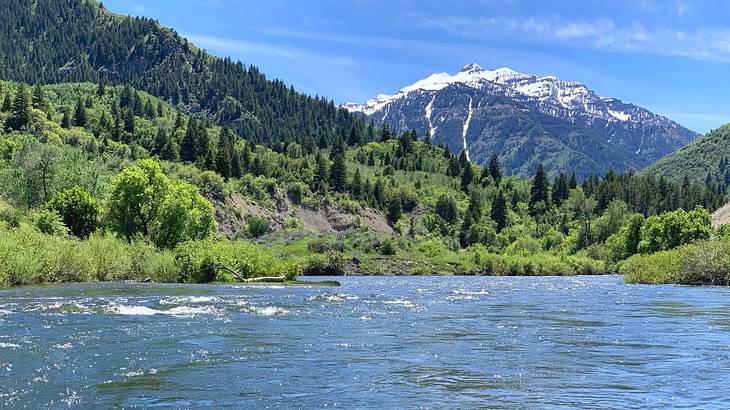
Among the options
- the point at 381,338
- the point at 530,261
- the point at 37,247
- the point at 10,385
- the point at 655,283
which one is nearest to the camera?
the point at 10,385

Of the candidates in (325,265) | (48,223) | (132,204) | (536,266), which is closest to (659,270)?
(132,204)

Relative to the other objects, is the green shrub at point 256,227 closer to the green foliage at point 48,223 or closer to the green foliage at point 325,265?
the green foliage at point 325,265

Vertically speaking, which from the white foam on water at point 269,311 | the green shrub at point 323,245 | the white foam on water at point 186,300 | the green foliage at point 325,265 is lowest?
the green foliage at point 325,265

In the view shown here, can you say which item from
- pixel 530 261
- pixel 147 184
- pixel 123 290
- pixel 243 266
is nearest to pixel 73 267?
pixel 123 290

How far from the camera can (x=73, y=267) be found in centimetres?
6469

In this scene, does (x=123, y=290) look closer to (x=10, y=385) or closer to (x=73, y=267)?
(x=73, y=267)

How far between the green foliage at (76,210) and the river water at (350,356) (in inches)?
2045

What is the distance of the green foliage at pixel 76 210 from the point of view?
93.3 meters

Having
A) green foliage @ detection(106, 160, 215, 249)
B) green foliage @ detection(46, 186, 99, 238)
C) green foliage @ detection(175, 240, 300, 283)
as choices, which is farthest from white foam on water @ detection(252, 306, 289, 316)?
green foliage @ detection(46, 186, 99, 238)

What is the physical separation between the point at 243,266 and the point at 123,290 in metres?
24.6

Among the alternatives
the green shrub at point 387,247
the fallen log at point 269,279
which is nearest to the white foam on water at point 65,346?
the fallen log at point 269,279

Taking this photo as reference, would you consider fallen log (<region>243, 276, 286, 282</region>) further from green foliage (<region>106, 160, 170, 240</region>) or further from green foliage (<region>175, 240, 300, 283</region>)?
green foliage (<region>106, 160, 170, 240</region>)

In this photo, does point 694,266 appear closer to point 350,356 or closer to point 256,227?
point 350,356

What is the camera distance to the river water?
742 inches
